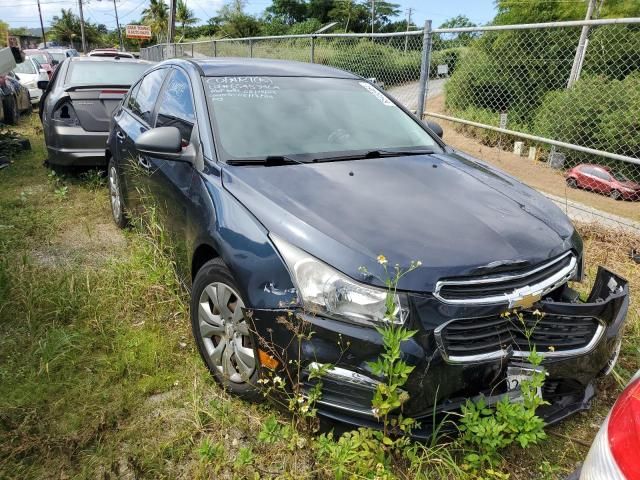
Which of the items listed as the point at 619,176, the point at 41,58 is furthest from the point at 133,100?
the point at 41,58

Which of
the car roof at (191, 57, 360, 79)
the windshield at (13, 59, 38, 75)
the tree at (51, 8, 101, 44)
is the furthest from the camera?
the tree at (51, 8, 101, 44)

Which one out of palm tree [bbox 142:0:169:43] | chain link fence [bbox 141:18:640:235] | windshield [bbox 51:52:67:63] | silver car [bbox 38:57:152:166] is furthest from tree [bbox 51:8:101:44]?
silver car [bbox 38:57:152:166]

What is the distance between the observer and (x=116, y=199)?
184 inches

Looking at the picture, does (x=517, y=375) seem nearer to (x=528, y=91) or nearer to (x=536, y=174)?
(x=536, y=174)

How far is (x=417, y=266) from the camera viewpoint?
72.7 inches

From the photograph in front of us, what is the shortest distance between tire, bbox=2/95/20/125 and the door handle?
7707mm

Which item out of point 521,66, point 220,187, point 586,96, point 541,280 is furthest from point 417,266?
point 521,66

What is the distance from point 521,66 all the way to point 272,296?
42.5ft

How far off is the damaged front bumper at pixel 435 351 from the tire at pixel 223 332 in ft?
A: 0.84

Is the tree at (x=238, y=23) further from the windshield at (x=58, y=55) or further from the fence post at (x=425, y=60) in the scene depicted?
the fence post at (x=425, y=60)

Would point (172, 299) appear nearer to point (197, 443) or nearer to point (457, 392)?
point (197, 443)

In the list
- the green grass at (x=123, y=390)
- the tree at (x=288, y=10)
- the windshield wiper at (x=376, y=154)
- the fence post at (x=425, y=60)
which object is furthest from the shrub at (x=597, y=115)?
the tree at (x=288, y=10)

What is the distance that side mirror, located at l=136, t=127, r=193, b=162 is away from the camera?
277cm

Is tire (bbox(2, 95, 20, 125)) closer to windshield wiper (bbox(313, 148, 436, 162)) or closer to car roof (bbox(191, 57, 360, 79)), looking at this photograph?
car roof (bbox(191, 57, 360, 79))
